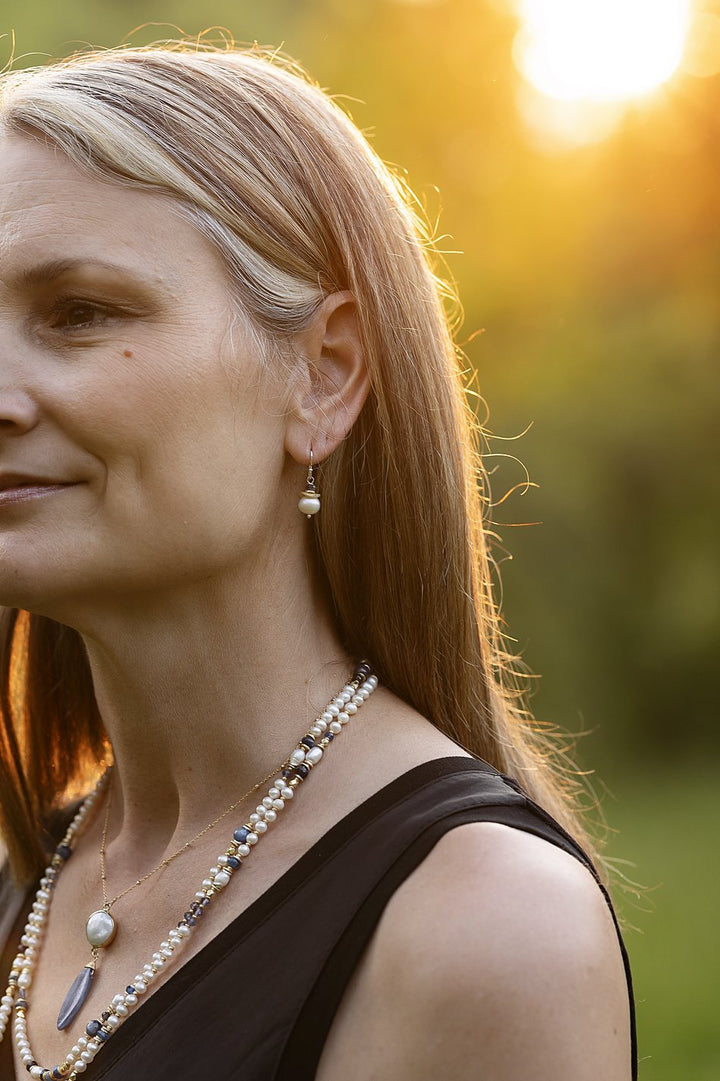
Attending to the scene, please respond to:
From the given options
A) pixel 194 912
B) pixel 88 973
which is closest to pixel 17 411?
pixel 194 912

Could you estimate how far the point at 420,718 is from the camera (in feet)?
7.51

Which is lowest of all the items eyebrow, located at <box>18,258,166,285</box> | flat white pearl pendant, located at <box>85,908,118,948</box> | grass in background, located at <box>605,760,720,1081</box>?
grass in background, located at <box>605,760,720,1081</box>

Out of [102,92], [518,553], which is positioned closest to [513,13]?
[518,553]

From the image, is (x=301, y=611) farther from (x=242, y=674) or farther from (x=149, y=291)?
(x=149, y=291)

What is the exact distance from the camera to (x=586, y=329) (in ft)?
35.4

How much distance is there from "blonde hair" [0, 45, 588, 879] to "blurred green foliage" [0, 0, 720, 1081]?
294 inches

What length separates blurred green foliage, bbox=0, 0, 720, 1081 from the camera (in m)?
10.0

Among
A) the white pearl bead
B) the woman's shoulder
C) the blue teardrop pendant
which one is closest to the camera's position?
the woman's shoulder

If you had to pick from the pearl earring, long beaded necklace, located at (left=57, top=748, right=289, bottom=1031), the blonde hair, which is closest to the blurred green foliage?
the blonde hair

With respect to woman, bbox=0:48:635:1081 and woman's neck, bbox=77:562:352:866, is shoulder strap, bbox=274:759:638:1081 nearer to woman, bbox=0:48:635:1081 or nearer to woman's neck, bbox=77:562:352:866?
woman, bbox=0:48:635:1081

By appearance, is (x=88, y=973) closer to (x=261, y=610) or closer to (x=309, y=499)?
(x=261, y=610)

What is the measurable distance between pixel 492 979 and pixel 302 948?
0.32m

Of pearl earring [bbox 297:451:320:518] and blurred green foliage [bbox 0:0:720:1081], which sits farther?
blurred green foliage [bbox 0:0:720:1081]

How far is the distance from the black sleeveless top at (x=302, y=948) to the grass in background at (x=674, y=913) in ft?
7.57
